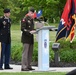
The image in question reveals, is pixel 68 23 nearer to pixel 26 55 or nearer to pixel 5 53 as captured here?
pixel 26 55

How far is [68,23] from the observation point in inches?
523

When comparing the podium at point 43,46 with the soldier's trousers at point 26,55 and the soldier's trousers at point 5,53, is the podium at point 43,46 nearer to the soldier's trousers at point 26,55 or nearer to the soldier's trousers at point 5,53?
the soldier's trousers at point 26,55

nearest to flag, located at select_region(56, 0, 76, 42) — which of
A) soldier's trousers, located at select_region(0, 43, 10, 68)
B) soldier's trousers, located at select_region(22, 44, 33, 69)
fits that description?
soldier's trousers, located at select_region(22, 44, 33, 69)

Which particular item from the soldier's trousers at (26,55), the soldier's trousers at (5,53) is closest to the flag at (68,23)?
the soldier's trousers at (26,55)

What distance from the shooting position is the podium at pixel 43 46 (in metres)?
11.2

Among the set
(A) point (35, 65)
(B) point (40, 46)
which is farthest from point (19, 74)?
(A) point (35, 65)

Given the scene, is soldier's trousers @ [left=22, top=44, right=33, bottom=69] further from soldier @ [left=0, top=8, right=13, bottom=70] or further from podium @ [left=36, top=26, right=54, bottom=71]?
soldier @ [left=0, top=8, right=13, bottom=70]

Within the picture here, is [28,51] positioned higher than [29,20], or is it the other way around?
[29,20]

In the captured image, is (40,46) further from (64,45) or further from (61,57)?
(64,45)

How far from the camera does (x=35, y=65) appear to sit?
44.3ft

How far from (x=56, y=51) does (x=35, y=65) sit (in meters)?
0.89

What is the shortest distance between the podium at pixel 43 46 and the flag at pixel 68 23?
1965mm

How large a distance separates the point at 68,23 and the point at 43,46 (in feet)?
7.59

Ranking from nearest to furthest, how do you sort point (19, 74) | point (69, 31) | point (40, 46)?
point (19, 74) → point (40, 46) → point (69, 31)
